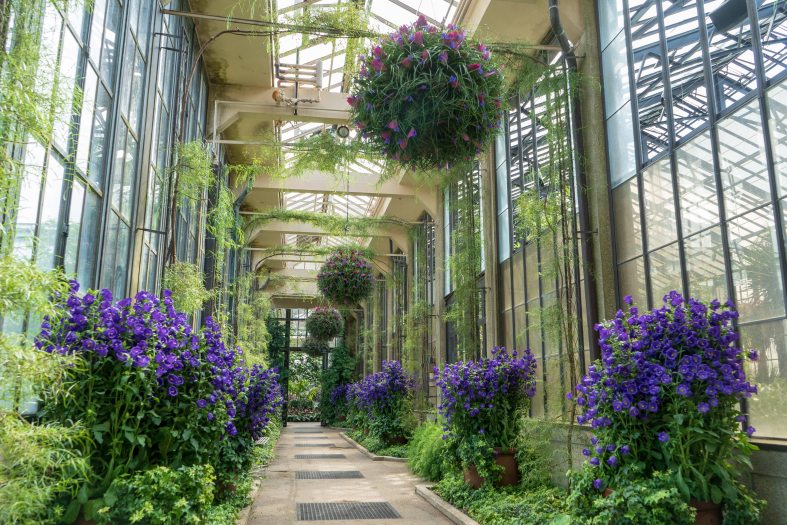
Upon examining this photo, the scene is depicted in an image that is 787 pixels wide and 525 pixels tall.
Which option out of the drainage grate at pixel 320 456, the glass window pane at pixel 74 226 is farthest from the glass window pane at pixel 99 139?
the drainage grate at pixel 320 456

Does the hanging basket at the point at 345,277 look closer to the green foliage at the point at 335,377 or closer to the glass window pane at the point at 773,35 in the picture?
the glass window pane at the point at 773,35

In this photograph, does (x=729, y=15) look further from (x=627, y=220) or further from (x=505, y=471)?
(x=505, y=471)

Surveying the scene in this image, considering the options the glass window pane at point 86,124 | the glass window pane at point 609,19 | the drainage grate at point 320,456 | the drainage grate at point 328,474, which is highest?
the glass window pane at point 609,19

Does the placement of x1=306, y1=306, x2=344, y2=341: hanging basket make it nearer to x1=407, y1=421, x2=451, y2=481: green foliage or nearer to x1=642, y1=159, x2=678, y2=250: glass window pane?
x1=407, y1=421, x2=451, y2=481: green foliage

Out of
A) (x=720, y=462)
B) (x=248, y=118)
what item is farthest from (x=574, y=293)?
(x=248, y=118)

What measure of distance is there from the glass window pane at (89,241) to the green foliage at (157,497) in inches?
63.4

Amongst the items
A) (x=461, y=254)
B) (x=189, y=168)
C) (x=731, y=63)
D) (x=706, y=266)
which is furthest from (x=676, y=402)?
(x=461, y=254)

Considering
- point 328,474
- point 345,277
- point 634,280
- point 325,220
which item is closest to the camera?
point 634,280

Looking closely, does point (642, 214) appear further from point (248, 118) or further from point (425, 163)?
point (248, 118)

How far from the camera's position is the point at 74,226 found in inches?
157

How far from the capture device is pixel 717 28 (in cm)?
429

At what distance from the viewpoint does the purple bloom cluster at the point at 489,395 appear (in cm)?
604

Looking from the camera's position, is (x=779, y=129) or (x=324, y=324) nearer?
(x=779, y=129)

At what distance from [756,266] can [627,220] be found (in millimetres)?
1640
